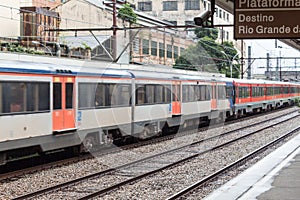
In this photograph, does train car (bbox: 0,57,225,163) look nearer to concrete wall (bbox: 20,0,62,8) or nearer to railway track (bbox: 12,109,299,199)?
railway track (bbox: 12,109,299,199)

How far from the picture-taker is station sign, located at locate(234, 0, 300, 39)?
10.6 m

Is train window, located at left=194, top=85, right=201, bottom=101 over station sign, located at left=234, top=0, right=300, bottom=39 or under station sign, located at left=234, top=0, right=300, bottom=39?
under

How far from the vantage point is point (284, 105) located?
57.1 m

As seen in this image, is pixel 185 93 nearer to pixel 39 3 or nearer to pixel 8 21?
pixel 8 21

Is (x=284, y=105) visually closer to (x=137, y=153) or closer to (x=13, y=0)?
(x=13, y=0)

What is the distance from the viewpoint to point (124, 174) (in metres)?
13.2

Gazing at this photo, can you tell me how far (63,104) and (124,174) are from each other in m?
2.45

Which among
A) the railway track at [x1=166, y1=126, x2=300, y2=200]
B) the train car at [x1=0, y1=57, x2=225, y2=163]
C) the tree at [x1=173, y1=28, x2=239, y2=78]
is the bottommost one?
the railway track at [x1=166, y1=126, x2=300, y2=200]

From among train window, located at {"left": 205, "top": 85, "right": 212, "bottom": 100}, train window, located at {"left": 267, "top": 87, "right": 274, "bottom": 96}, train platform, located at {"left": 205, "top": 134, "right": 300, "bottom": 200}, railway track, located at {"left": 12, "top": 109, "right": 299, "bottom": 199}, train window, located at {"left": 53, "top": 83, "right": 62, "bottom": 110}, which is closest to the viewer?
train platform, located at {"left": 205, "top": 134, "right": 300, "bottom": 200}

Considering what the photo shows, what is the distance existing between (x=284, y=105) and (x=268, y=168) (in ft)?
147

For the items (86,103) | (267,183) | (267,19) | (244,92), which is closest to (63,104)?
(86,103)

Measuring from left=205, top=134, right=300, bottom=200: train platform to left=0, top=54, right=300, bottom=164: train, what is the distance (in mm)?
4618

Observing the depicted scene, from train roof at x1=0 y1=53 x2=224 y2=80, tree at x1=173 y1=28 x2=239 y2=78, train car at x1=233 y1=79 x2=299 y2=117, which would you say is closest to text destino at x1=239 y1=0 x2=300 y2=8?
train roof at x1=0 y1=53 x2=224 y2=80

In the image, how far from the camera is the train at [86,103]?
40.9 feet
